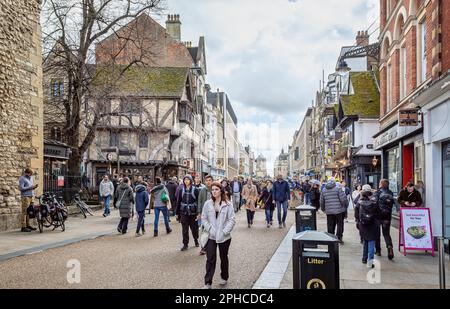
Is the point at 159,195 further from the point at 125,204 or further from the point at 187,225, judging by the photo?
the point at 187,225

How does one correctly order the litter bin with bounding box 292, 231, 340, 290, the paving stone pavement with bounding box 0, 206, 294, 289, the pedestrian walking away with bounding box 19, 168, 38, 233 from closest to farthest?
the litter bin with bounding box 292, 231, 340, 290 < the paving stone pavement with bounding box 0, 206, 294, 289 < the pedestrian walking away with bounding box 19, 168, 38, 233

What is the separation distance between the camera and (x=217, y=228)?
6.47 m

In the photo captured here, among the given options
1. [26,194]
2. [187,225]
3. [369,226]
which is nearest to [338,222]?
[369,226]

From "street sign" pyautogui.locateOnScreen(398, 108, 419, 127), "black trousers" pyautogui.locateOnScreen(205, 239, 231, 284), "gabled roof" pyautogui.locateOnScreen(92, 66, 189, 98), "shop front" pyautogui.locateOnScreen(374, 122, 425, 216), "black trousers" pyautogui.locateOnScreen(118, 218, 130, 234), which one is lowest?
"black trousers" pyautogui.locateOnScreen(118, 218, 130, 234)

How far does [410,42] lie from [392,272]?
8.43 meters

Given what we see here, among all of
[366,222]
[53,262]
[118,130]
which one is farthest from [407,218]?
[118,130]

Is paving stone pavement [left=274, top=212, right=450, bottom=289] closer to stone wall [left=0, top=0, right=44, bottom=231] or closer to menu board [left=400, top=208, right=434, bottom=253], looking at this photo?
menu board [left=400, top=208, right=434, bottom=253]

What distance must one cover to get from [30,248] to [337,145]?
29.8 m

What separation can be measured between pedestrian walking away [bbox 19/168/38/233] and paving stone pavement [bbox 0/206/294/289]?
0.77 metres

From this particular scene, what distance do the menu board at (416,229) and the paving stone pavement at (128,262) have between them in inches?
114

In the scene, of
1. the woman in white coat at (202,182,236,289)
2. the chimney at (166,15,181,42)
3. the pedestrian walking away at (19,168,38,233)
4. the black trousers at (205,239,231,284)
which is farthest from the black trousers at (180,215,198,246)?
→ the chimney at (166,15,181,42)

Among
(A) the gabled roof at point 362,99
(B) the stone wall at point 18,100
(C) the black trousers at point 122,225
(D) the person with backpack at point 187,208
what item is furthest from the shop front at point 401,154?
(B) the stone wall at point 18,100

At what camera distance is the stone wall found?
13062 mm

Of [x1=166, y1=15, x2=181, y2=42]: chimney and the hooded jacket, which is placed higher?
[x1=166, y1=15, x2=181, y2=42]: chimney
